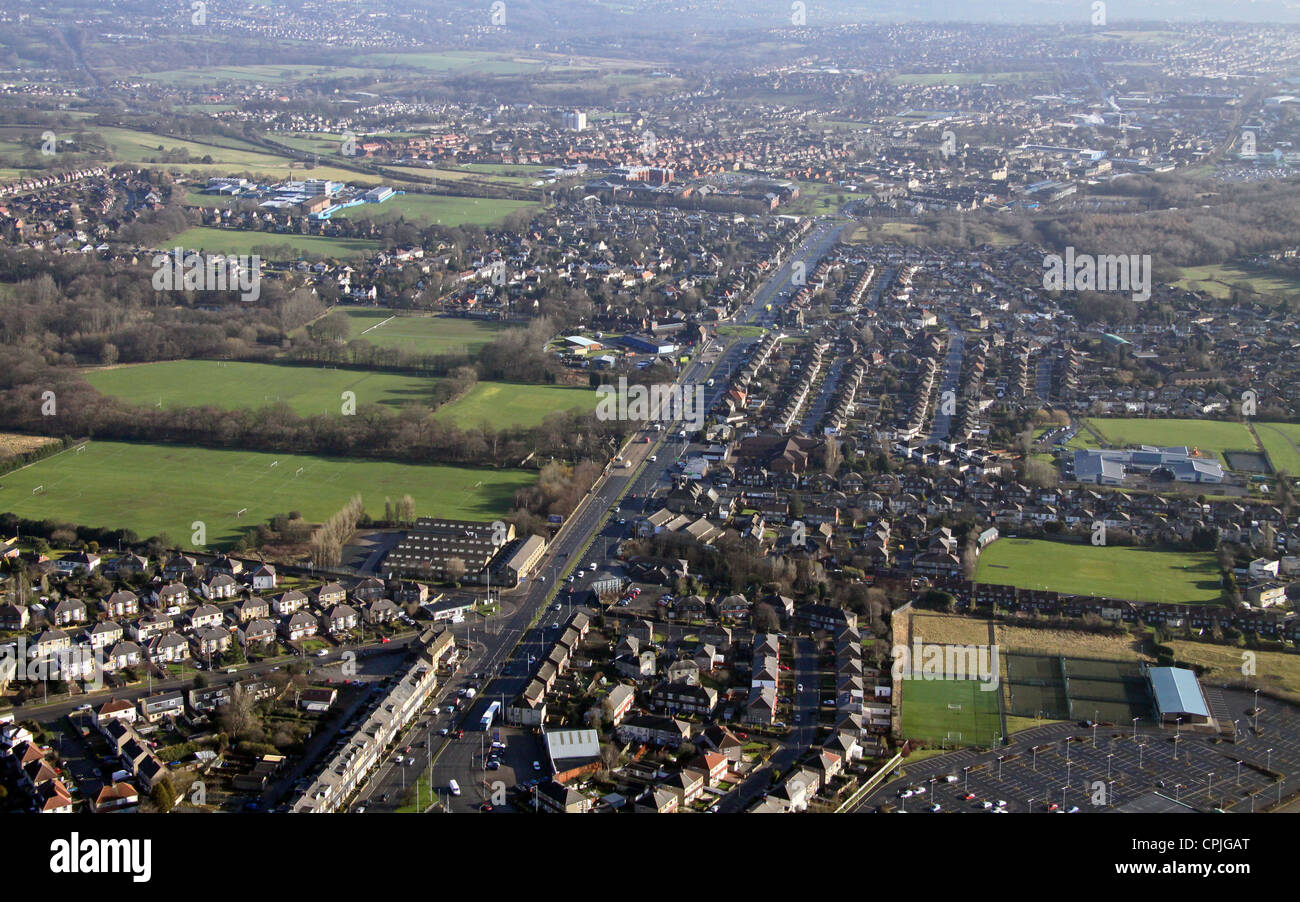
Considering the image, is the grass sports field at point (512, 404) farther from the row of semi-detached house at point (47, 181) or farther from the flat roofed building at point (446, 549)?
the row of semi-detached house at point (47, 181)

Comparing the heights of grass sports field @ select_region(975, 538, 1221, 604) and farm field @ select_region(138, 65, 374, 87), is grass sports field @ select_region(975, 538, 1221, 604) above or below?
below

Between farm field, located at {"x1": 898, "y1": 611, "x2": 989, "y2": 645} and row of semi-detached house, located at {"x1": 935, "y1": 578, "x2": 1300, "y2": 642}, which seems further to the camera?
row of semi-detached house, located at {"x1": 935, "y1": 578, "x2": 1300, "y2": 642}

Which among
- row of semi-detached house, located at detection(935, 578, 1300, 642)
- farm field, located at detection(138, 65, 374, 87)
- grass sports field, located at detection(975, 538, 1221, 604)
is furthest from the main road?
farm field, located at detection(138, 65, 374, 87)

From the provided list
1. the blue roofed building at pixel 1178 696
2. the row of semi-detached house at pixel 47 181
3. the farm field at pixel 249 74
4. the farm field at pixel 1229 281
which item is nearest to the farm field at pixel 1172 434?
the blue roofed building at pixel 1178 696

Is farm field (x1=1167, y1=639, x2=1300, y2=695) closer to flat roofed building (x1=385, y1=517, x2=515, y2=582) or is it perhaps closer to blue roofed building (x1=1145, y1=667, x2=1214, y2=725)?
blue roofed building (x1=1145, y1=667, x2=1214, y2=725)

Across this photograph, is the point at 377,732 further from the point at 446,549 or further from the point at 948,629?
the point at 948,629
